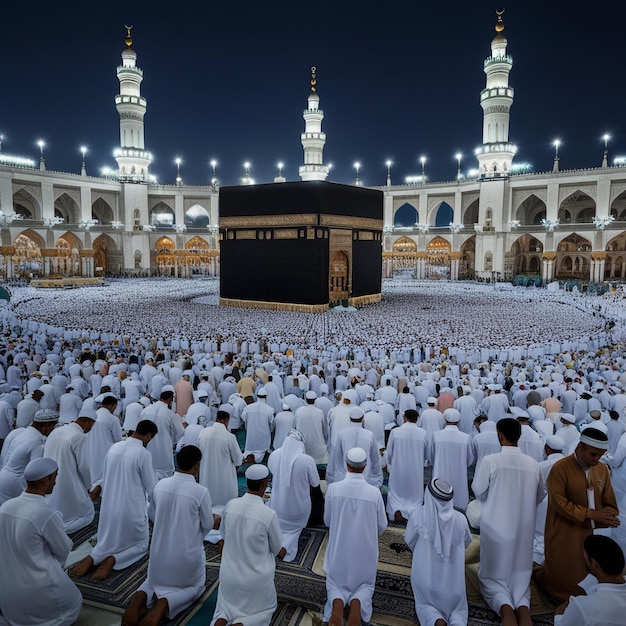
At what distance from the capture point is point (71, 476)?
9.41 feet

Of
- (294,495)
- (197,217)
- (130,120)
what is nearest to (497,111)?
(130,120)

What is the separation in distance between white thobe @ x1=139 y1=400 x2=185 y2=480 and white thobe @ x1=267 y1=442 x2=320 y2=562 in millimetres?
1052

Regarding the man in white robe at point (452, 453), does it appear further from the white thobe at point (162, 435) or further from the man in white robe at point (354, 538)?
the white thobe at point (162, 435)

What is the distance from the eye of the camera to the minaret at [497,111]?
23.8 metres

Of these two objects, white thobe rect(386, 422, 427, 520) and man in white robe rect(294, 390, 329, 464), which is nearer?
white thobe rect(386, 422, 427, 520)

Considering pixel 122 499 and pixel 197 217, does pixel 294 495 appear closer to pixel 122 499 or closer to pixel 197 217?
pixel 122 499

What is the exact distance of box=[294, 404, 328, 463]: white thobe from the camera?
376 cm

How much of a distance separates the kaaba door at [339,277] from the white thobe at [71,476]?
1263 centimetres

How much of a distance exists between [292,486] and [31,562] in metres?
1.29

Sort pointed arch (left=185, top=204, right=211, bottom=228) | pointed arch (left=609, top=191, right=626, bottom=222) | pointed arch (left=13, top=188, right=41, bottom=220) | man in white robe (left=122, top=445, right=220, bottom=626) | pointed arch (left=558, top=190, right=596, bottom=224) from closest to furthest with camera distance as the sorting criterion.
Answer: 1. man in white robe (left=122, top=445, right=220, bottom=626)
2. pointed arch (left=13, top=188, right=41, bottom=220)
3. pointed arch (left=609, top=191, right=626, bottom=222)
4. pointed arch (left=558, top=190, right=596, bottom=224)
5. pointed arch (left=185, top=204, right=211, bottom=228)

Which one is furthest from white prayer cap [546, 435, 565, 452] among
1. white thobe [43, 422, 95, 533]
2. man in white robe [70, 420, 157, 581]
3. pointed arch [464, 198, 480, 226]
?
pointed arch [464, 198, 480, 226]

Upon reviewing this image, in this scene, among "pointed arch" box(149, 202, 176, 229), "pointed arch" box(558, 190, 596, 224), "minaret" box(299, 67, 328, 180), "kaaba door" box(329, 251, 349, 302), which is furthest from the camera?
"pointed arch" box(149, 202, 176, 229)

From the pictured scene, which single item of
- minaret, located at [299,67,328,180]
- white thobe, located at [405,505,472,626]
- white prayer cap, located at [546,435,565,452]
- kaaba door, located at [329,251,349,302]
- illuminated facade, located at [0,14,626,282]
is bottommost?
white thobe, located at [405,505,472,626]

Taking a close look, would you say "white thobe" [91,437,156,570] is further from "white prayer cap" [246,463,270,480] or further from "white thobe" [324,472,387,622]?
"white thobe" [324,472,387,622]
